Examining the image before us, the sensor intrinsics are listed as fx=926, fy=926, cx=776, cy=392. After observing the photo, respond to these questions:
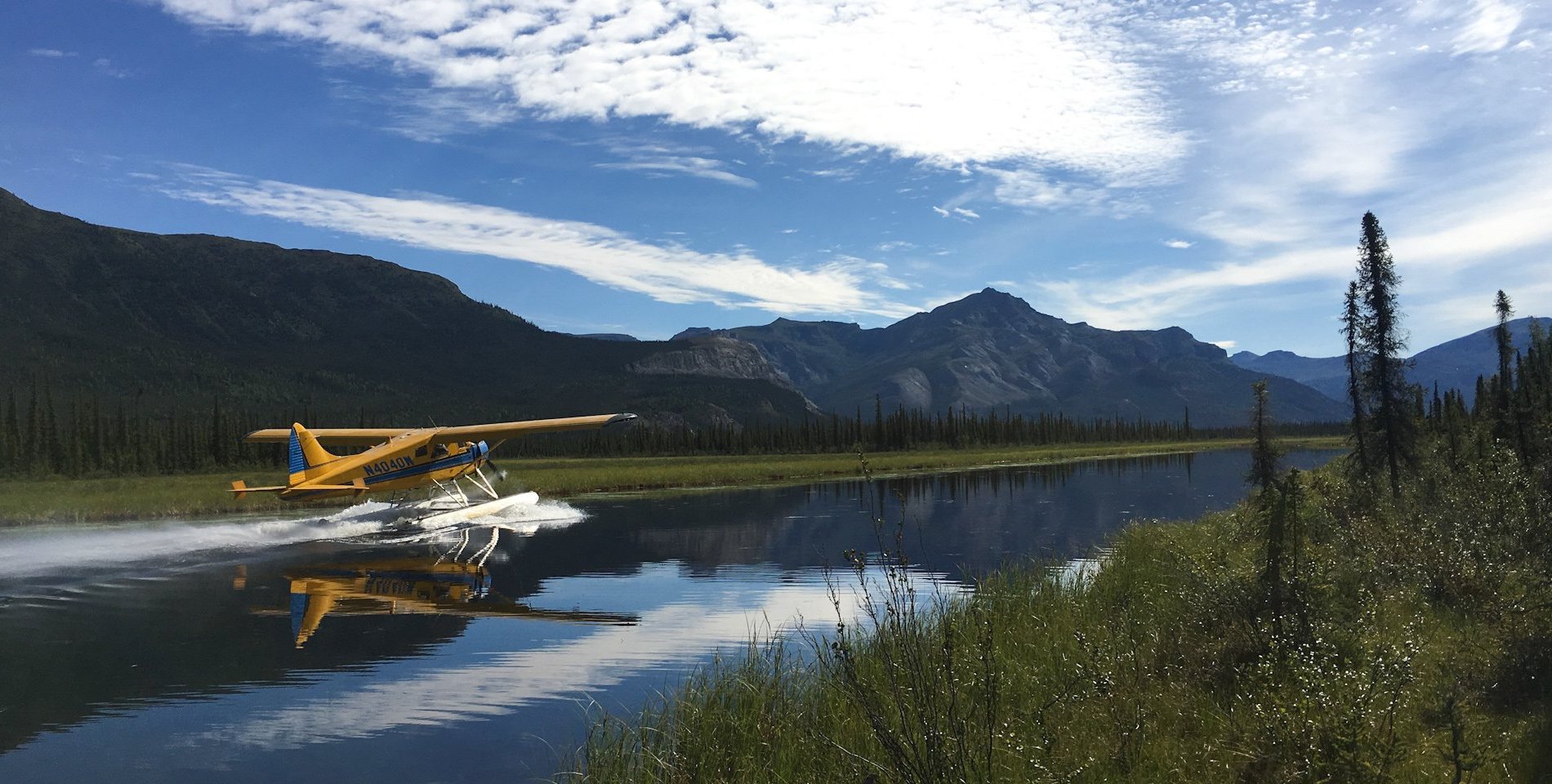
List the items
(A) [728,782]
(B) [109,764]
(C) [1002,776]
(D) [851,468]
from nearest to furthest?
(C) [1002,776] < (A) [728,782] < (B) [109,764] < (D) [851,468]

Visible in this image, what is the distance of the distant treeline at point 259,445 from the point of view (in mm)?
71438

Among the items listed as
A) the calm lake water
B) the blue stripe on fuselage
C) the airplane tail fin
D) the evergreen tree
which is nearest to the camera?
the calm lake water

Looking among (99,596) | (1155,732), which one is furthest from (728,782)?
(99,596)

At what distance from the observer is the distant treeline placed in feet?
234

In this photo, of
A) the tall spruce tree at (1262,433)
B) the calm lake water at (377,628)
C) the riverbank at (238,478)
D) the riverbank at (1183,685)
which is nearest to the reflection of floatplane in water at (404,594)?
the calm lake water at (377,628)

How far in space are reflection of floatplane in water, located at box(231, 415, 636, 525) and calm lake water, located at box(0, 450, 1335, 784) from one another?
1.19 metres

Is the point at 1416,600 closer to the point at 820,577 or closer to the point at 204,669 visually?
the point at 820,577

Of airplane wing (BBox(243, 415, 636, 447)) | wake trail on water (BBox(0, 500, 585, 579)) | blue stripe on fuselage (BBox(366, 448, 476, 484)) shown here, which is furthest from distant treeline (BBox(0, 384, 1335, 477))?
wake trail on water (BBox(0, 500, 585, 579))

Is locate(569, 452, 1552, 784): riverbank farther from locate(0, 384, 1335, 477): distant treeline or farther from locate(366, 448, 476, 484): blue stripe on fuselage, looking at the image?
locate(0, 384, 1335, 477): distant treeline

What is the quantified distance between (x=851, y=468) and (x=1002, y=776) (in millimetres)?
57822

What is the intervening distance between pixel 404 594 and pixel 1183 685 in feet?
42.5

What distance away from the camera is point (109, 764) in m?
7.92

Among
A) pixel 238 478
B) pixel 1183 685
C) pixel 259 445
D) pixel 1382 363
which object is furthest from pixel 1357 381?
pixel 259 445

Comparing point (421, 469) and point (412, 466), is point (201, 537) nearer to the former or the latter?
point (412, 466)
